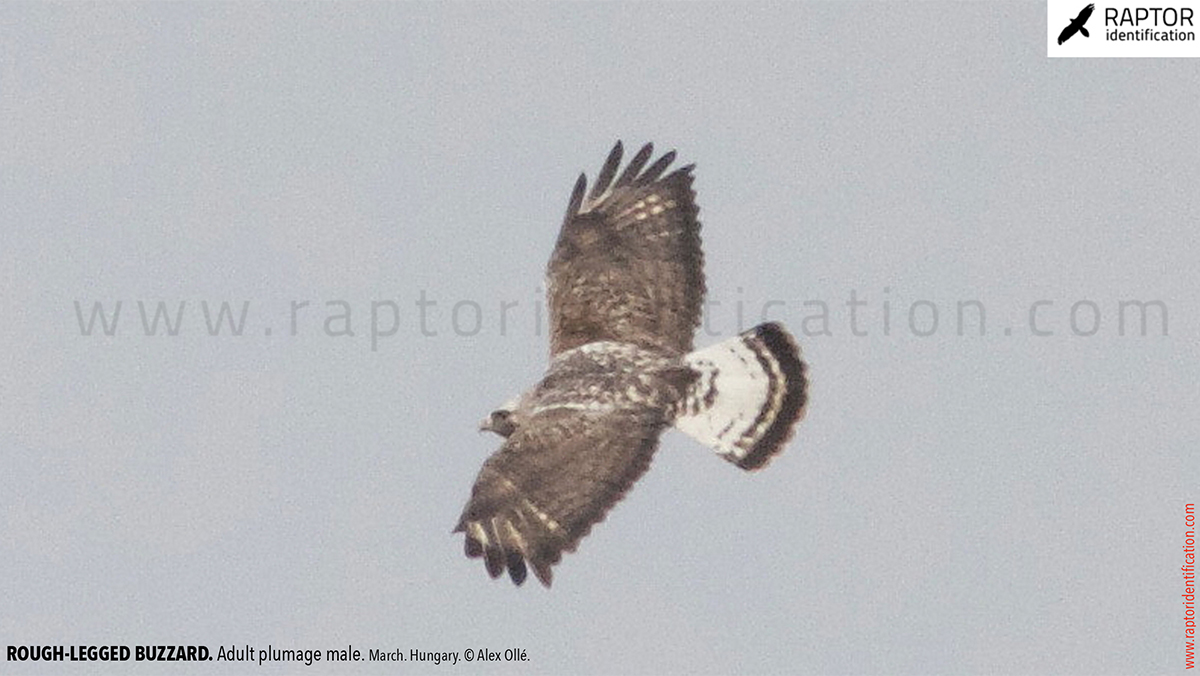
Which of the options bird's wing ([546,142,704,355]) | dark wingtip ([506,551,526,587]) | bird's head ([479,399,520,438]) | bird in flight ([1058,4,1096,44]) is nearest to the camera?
dark wingtip ([506,551,526,587])

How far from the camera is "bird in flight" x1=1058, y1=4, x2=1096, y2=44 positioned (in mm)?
14938

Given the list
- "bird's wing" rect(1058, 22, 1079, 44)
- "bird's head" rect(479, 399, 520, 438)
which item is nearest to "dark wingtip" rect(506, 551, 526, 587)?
"bird's head" rect(479, 399, 520, 438)

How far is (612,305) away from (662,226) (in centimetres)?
70

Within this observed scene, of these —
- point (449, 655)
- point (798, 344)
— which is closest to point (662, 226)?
point (798, 344)

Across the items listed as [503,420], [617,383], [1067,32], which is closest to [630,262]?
[617,383]

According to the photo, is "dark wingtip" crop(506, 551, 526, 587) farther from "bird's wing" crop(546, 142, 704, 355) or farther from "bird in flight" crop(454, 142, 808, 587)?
"bird's wing" crop(546, 142, 704, 355)

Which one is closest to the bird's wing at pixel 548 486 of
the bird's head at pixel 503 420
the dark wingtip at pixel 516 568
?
the dark wingtip at pixel 516 568

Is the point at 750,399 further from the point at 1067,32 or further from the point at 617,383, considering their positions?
the point at 1067,32

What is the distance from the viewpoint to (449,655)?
11.8m

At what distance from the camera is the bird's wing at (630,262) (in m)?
13.4

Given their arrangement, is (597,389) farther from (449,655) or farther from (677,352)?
(449,655)

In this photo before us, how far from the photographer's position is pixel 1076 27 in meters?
15.0

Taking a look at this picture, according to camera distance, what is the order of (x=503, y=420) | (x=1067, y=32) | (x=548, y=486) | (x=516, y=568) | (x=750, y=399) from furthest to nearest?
(x=1067, y=32)
(x=750, y=399)
(x=503, y=420)
(x=548, y=486)
(x=516, y=568)

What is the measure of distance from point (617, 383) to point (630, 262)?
137 cm
